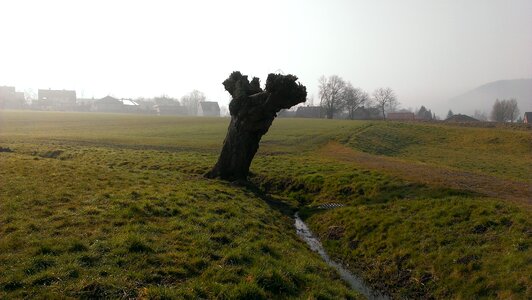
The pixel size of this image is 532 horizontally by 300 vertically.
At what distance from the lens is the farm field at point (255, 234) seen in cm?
934

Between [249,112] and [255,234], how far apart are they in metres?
11.0

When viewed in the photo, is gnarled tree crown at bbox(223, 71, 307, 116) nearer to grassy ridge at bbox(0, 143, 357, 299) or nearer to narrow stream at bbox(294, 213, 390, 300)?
grassy ridge at bbox(0, 143, 357, 299)

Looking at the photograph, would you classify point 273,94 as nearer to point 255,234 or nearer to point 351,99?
point 255,234

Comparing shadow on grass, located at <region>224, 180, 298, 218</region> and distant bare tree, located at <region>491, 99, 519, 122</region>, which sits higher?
distant bare tree, located at <region>491, 99, 519, 122</region>

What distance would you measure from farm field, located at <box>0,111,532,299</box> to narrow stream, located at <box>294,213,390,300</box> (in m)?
0.36

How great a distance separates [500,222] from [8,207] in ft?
55.5

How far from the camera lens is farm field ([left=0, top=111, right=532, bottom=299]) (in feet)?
30.7

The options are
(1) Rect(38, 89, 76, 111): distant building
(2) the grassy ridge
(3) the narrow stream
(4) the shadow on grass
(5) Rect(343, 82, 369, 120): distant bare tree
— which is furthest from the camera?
(1) Rect(38, 89, 76, 111): distant building

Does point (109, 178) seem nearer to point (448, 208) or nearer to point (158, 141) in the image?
point (448, 208)

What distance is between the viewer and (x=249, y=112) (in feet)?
76.2

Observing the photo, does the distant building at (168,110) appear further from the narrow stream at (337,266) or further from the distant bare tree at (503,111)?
the narrow stream at (337,266)

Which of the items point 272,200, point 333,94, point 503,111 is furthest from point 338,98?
point 272,200

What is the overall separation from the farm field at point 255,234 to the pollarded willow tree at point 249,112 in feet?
5.75

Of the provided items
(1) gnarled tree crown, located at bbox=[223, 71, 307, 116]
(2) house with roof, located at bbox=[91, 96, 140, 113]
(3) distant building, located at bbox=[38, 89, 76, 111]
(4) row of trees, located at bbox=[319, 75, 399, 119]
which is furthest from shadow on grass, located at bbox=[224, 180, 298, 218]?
(3) distant building, located at bbox=[38, 89, 76, 111]
